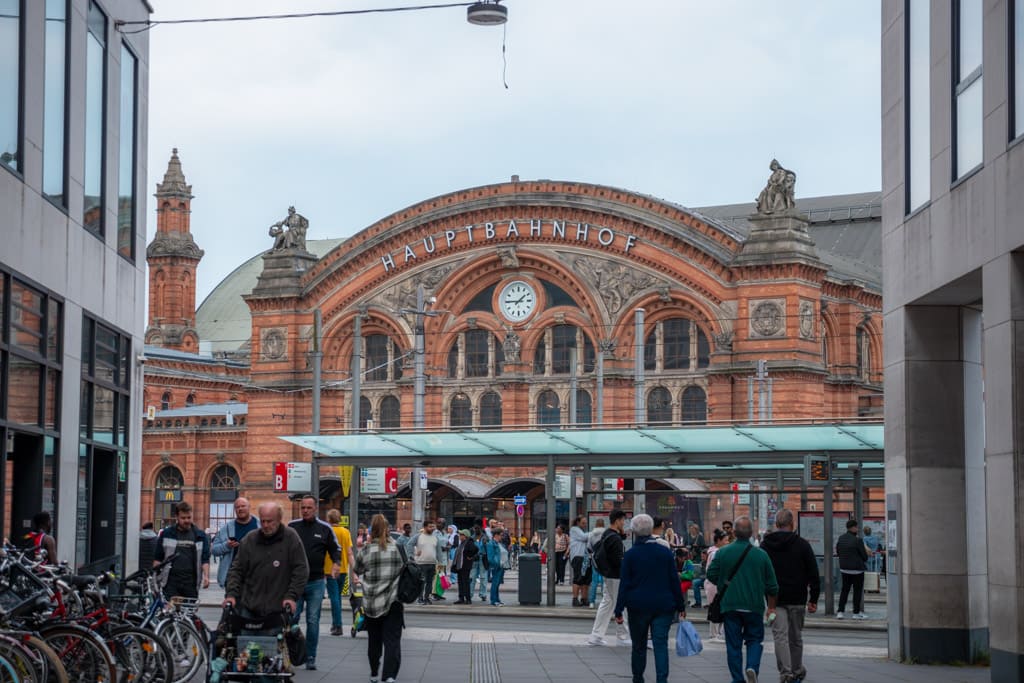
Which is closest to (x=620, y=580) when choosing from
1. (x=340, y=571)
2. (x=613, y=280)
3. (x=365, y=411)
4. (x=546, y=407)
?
(x=340, y=571)

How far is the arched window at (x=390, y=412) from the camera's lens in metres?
68.2

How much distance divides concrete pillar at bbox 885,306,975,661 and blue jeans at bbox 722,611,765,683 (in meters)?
4.30

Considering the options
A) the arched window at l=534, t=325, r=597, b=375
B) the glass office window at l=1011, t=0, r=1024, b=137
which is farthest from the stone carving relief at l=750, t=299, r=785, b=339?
the glass office window at l=1011, t=0, r=1024, b=137

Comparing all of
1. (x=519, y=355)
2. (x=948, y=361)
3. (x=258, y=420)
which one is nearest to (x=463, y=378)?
(x=519, y=355)

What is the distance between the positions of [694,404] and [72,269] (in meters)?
42.1

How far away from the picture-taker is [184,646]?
1639 cm

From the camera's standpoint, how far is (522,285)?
65438 mm

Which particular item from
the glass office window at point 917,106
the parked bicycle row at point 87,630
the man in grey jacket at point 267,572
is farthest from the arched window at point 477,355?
the man in grey jacket at point 267,572

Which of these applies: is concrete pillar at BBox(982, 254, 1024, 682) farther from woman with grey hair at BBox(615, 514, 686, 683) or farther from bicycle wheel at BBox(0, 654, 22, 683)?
bicycle wheel at BBox(0, 654, 22, 683)

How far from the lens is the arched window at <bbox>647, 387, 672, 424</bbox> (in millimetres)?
62531

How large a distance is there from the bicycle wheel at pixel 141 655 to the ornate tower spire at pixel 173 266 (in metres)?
86.5

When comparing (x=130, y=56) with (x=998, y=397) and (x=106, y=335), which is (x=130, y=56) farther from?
(x=998, y=397)

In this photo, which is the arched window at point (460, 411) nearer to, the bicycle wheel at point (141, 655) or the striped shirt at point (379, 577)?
the striped shirt at point (379, 577)

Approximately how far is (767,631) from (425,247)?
41.6m
